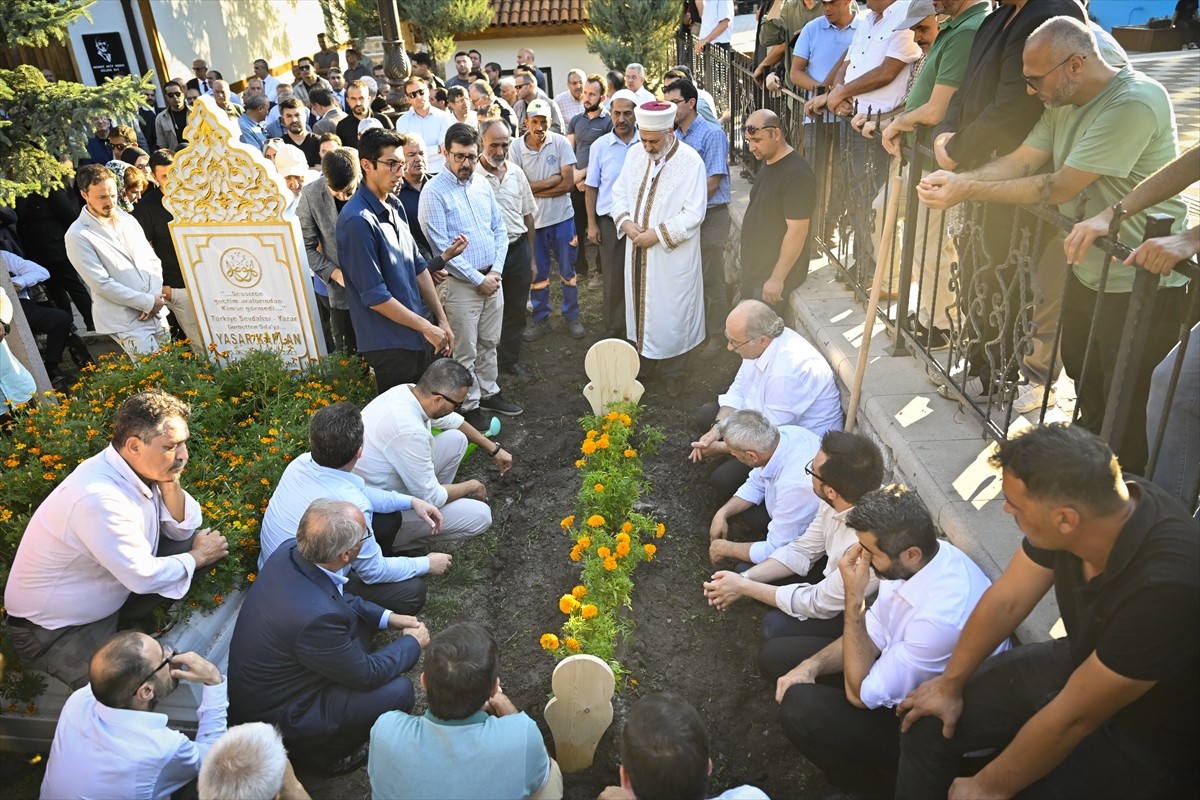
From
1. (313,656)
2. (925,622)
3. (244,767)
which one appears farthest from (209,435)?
(925,622)

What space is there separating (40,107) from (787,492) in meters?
6.34

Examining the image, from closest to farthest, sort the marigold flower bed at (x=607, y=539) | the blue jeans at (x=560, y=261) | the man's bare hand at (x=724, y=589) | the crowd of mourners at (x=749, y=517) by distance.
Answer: the crowd of mourners at (x=749, y=517) → the marigold flower bed at (x=607, y=539) → the man's bare hand at (x=724, y=589) → the blue jeans at (x=560, y=261)

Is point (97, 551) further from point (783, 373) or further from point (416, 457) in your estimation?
point (783, 373)

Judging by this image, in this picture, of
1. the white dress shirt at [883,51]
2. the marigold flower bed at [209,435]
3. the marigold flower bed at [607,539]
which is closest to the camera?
the marigold flower bed at [607,539]

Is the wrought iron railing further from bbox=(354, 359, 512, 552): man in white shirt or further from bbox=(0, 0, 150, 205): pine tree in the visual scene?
bbox=(0, 0, 150, 205): pine tree

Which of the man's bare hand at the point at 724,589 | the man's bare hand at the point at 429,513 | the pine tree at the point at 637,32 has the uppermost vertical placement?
the pine tree at the point at 637,32

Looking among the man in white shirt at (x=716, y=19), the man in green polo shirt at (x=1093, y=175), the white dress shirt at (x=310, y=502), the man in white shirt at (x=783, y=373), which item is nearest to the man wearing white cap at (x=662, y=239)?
the man in white shirt at (x=783, y=373)

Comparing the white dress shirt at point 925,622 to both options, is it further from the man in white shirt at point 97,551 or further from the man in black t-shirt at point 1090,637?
the man in white shirt at point 97,551

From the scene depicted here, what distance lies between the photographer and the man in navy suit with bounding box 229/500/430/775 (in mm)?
3287

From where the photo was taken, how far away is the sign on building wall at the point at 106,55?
42.1 ft

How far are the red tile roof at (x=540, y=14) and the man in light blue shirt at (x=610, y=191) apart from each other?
54.7 feet

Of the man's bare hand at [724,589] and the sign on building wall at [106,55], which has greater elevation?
the sign on building wall at [106,55]

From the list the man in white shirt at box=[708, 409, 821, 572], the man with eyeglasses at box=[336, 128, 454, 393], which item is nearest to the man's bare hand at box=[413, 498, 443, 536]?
the man with eyeglasses at box=[336, 128, 454, 393]

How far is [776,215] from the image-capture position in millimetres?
5625
